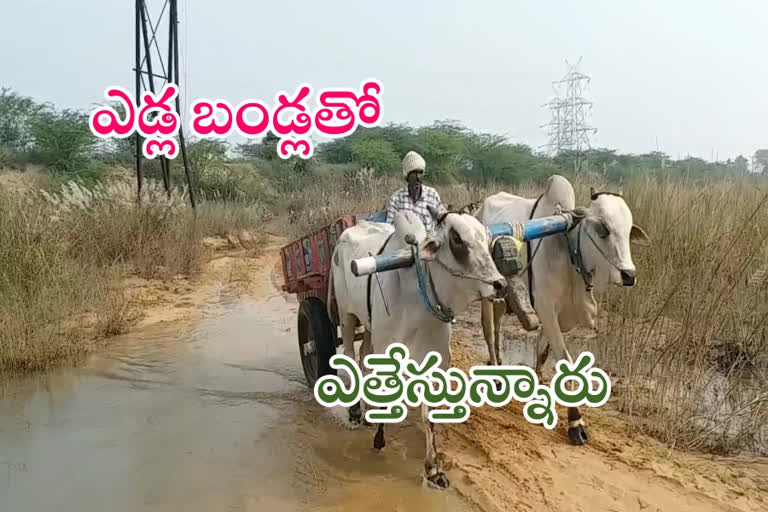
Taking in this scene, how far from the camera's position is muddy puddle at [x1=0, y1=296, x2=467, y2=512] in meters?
4.08

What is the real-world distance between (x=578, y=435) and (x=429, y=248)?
1.87 meters

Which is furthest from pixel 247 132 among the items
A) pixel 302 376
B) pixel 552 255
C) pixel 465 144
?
pixel 465 144

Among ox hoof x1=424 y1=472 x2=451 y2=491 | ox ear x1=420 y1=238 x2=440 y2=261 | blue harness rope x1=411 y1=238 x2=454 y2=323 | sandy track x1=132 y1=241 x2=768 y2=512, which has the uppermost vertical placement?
ox ear x1=420 y1=238 x2=440 y2=261

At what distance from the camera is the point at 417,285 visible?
3998 mm

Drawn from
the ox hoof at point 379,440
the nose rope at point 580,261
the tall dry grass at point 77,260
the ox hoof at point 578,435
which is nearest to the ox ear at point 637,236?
the nose rope at point 580,261

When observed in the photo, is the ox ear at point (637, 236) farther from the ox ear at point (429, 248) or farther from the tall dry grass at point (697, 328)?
the ox ear at point (429, 248)

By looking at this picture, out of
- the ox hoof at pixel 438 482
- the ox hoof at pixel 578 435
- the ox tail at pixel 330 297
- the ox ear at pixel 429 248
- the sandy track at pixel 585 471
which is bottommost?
the ox hoof at pixel 438 482

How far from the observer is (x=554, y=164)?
25.8 meters

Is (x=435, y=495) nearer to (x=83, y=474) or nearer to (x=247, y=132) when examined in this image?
(x=83, y=474)

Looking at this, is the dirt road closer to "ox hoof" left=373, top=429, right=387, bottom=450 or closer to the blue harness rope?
"ox hoof" left=373, top=429, right=387, bottom=450

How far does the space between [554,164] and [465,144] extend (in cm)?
369

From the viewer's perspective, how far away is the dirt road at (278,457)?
387 centimetres

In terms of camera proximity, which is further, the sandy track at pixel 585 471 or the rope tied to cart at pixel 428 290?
the rope tied to cart at pixel 428 290

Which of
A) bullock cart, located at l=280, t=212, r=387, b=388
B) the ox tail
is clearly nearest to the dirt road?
bullock cart, located at l=280, t=212, r=387, b=388
